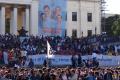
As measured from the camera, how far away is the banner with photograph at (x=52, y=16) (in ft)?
247

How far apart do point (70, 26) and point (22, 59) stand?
153 ft

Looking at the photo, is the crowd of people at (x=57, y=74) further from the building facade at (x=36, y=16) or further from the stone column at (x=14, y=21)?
the stone column at (x=14, y=21)

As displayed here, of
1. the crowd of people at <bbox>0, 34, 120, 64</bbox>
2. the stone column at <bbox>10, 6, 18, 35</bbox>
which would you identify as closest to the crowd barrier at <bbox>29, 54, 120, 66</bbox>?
the crowd of people at <bbox>0, 34, 120, 64</bbox>

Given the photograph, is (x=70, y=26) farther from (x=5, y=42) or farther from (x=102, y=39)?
(x=5, y=42)

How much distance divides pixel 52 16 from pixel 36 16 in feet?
8.58

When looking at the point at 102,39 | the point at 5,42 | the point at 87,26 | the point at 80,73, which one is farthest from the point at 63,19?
the point at 80,73

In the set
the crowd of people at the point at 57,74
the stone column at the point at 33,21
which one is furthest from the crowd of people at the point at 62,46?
the stone column at the point at 33,21

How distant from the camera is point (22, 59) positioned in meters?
42.5

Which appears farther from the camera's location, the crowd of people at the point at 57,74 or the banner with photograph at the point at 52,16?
the banner with photograph at the point at 52,16

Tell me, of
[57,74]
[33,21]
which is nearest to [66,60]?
[57,74]

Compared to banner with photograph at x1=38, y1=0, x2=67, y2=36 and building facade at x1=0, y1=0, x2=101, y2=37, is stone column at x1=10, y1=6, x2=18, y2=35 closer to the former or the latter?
building facade at x1=0, y1=0, x2=101, y2=37

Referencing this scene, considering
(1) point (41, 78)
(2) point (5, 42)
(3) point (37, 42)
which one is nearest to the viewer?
(1) point (41, 78)

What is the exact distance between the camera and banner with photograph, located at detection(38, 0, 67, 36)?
75250 millimetres

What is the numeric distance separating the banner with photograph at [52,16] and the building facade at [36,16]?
180cm
